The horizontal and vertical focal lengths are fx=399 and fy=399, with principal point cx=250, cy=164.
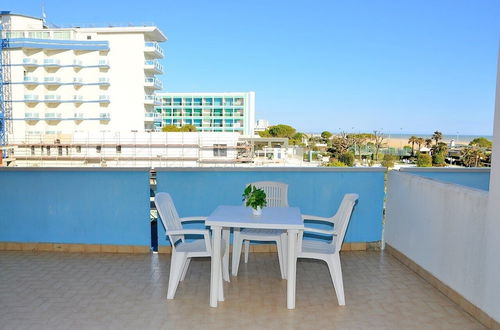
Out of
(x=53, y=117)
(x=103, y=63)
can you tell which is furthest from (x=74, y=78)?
(x=53, y=117)

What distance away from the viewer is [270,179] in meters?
5.20

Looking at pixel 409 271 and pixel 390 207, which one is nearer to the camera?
pixel 409 271

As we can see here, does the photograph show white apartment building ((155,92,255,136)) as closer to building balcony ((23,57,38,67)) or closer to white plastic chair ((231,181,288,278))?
building balcony ((23,57,38,67))

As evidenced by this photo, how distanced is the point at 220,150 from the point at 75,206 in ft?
115

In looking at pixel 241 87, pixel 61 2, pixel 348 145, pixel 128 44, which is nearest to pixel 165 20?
pixel 128 44

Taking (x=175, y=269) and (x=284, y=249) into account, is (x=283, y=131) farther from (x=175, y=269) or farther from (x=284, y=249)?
(x=175, y=269)

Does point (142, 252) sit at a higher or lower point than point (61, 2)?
lower

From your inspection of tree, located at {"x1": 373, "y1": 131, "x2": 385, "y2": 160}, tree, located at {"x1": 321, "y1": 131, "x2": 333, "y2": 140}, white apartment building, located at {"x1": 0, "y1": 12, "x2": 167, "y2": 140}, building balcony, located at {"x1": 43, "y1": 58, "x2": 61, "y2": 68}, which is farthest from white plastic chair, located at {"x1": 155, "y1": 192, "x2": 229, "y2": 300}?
tree, located at {"x1": 321, "y1": 131, "x2": 333, "y2": 140}

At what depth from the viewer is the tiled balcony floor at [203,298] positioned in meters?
3.21

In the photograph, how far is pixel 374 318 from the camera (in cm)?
331

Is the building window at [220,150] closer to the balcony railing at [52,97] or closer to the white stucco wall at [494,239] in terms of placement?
the balcony railing at [52,97]

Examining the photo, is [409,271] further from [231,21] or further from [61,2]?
[61,2]

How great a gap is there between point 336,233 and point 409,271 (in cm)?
146

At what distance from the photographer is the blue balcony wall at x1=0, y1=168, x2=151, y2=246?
514 cm
